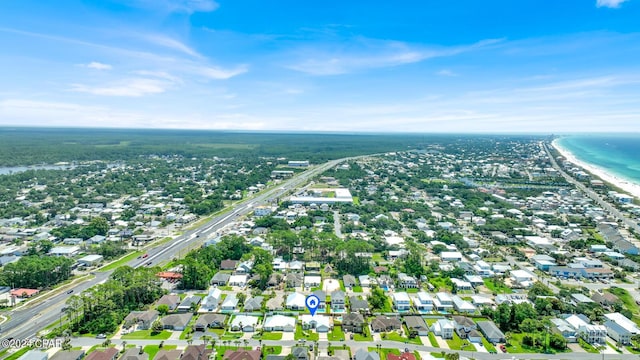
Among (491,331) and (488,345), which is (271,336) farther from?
(491,331)

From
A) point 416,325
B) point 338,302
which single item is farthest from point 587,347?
point 338,302

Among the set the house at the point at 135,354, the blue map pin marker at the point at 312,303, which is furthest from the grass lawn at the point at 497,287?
the house at the point at 135,354

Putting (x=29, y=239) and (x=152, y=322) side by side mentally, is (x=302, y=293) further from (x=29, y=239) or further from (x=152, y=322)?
(x=29, y=239)

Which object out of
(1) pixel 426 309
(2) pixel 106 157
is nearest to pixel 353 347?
(1) pixel 426 309

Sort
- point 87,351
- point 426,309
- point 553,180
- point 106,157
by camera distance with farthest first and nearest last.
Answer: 1. point 106,157
2. point 553,180
3. point 426,309
4. point 87,351

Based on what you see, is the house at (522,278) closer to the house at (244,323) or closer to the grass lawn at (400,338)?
the grass lawn at (400,338)

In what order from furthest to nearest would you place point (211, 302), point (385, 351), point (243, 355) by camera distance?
point (211, 302)
point (385, 351)
point (243, 355)

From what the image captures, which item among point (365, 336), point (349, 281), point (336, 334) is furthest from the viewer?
point (349, 281)
